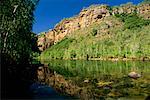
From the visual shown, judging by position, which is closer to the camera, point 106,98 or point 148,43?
point 106,98

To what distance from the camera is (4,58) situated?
46.4 meters

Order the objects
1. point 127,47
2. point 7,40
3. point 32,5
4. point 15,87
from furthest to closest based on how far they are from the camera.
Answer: point 127,47 → point 32,5 → point 7,40 → point 15,87

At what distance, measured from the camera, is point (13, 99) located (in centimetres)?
3538

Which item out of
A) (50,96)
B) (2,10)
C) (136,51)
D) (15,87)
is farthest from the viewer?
(136,51)

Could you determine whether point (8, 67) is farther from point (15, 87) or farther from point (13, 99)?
point (13, 99)

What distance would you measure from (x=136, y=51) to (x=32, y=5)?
12273 cm

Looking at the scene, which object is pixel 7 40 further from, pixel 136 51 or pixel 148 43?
pixel 148 43

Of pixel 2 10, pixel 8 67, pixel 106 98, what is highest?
pixel 2 10

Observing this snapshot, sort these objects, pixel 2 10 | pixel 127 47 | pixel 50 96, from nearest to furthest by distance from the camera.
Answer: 1. pixel 50 96
2. pixel 2 10
3. pixel 127 47

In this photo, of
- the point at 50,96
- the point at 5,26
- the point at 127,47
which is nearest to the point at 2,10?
the point at 5,26

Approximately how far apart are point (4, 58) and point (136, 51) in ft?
454

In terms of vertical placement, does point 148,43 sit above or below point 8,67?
above

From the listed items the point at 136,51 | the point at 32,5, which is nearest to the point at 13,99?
the point at 32,5

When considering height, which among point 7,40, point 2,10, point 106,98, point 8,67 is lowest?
point 106,98
